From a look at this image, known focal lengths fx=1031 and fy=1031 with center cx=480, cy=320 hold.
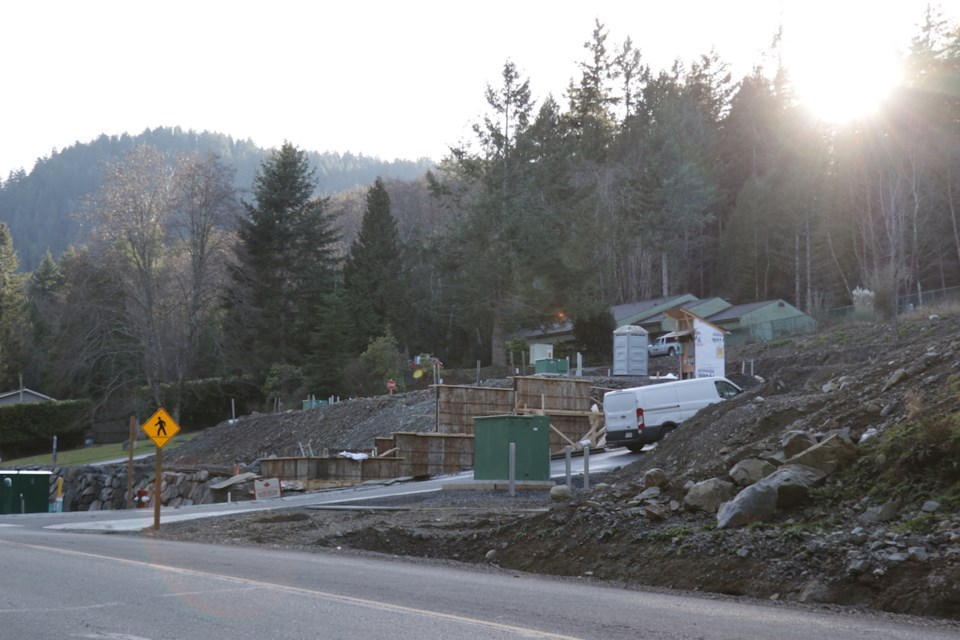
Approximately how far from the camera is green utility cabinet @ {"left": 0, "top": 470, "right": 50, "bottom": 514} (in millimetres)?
37344

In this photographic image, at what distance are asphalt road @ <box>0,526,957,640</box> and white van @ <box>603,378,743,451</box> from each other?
15.8 metres

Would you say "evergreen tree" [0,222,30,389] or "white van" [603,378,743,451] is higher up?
"evergreen tree" [0,222,30,389]

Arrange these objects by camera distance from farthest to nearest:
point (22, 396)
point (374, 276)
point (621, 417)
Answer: point (22, 396) < point (374, 276) < point (621, 417)

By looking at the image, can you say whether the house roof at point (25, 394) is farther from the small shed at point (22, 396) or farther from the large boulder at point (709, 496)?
the large boulder at point (709, 496)

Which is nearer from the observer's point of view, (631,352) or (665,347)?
(631,352)

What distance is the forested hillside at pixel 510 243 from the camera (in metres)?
58.7

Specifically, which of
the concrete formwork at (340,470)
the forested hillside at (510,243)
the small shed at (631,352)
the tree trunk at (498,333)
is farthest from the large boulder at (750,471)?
the tree trunk at (498,333)

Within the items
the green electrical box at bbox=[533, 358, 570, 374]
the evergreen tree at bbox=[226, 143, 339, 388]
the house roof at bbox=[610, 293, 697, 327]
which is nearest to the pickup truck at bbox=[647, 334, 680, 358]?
the house roof at bbox=[610, 293, 697, 327]

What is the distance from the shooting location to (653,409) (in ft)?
91.8

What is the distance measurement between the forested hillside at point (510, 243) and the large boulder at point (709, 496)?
4015 cm

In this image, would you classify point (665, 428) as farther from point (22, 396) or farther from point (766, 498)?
point (22, 396)

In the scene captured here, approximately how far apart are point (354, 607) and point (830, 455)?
7.48m

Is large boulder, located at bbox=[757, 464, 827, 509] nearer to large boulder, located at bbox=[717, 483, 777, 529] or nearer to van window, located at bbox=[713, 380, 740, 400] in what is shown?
large boulder, located at bbox=[717, 483, 777, 529]

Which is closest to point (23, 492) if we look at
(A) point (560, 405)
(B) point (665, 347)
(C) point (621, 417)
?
(A) point (560, 405)
